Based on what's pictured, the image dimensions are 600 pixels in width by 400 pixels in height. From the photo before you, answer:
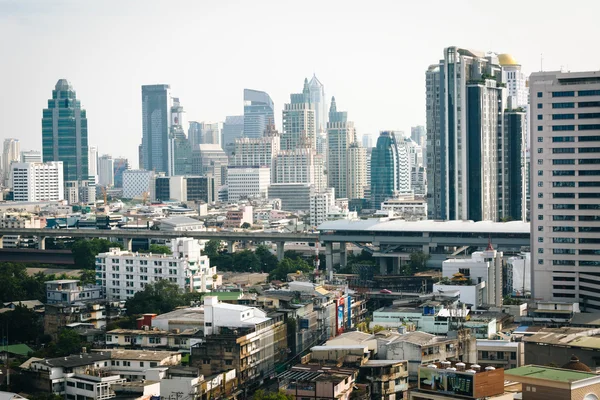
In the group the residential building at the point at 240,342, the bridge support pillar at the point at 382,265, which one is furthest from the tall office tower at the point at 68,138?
the residential building at the point at 240,342

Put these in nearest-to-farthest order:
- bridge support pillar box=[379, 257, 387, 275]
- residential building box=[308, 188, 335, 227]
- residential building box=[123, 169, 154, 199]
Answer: bridge support pillar box=[379, 257, 387, 275]
residential building box=[308, 188, 335, 227]
residential building box=[123, 169, 154, 199]

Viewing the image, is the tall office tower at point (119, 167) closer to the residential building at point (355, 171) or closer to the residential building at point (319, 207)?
the residential building at point (355, 171)

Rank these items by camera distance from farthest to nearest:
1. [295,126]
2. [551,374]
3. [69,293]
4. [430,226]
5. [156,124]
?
[156,124] → [295,126] → [430,226] → [69,293] → [551,374]

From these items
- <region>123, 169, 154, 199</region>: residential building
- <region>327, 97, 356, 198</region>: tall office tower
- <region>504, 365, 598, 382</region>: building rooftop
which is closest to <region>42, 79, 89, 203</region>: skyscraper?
<region>123, 169, 154, 199</region>: residential building

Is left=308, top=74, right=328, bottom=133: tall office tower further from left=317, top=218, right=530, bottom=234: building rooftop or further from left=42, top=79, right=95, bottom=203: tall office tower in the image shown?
left=317, top=218, right=530, bottom=234: building rooftop

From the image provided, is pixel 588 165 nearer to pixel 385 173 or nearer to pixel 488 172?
pixel 488 172

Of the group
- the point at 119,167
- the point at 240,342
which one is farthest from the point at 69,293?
the point at 119,167

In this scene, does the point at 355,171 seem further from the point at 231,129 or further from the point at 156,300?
the point at 156,300
